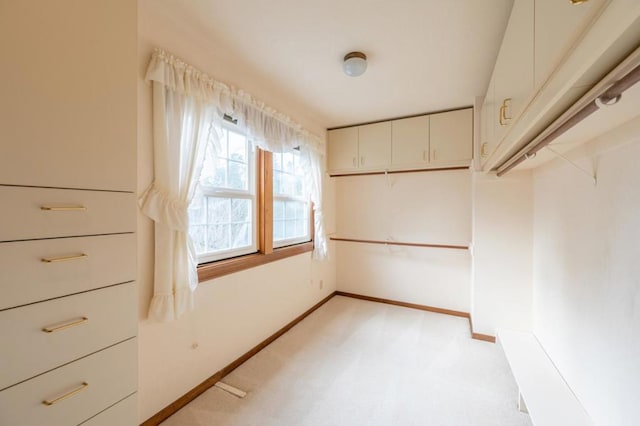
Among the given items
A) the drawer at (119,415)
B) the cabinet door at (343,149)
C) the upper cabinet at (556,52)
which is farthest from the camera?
the cabinet door at (343,149)

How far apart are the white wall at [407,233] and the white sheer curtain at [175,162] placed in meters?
2.34

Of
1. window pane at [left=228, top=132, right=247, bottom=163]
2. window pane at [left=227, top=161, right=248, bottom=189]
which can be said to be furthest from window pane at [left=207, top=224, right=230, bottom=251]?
window pane at [left=228, top=132, right=247, bottom=163]

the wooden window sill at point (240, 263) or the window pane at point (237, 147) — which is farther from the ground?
the window pane at point (237, 147)

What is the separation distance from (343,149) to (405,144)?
0.82 metres

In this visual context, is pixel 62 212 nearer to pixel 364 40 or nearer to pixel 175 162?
pixel 175 162

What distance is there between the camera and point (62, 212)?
0.85 meters

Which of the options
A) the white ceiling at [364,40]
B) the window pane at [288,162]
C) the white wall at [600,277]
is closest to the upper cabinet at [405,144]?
the white ceiling at [364,40]

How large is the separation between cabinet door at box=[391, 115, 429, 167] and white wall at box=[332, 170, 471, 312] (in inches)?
11.9

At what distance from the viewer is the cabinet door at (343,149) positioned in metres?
3.36

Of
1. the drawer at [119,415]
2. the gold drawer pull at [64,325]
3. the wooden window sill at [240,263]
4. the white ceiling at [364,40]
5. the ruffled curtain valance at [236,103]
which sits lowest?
the drawer at [119,415]

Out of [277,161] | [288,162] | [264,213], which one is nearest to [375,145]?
[288,162]

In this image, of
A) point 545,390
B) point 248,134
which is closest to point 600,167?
point 545,390

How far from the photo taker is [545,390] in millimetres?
1430

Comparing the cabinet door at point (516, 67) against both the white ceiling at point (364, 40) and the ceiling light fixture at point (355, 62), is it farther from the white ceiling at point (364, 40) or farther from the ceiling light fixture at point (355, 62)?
the ceiling light fixture at point (355, 62)
